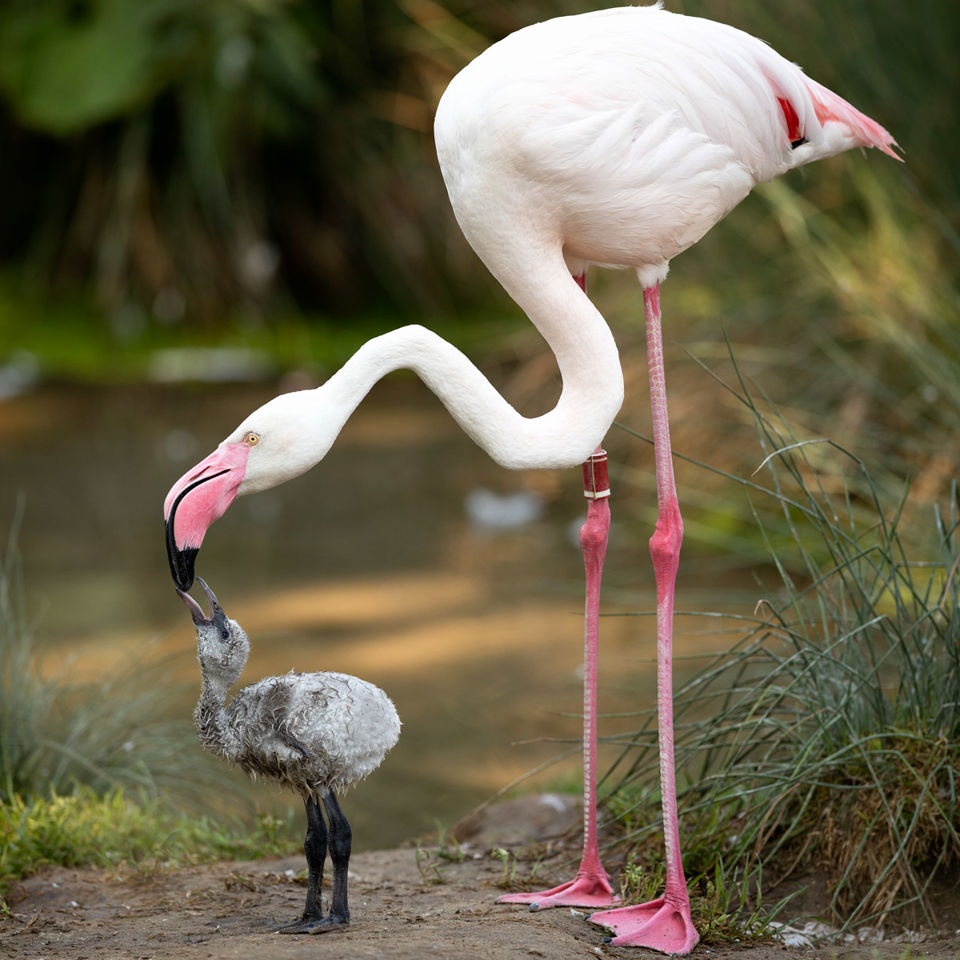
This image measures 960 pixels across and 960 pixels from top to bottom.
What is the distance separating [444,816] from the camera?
4.56 m

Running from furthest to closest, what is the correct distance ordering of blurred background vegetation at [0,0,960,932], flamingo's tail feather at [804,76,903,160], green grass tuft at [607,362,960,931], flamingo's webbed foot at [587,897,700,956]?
1. blurred background vegetation at [0,0,960,932]
2. flamingo's tail feather at [804,76,903,160]
3. green grass tuft at [607,362,960,931]
4. flamingo's webbed foot at [587,897,700,956]

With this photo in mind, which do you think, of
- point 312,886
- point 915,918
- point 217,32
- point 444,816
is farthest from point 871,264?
point 217,32

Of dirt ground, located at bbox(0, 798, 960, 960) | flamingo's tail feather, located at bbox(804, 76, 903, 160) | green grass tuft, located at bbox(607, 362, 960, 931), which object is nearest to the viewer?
dirt ground, located at bbox(0, 798, 960, 960)

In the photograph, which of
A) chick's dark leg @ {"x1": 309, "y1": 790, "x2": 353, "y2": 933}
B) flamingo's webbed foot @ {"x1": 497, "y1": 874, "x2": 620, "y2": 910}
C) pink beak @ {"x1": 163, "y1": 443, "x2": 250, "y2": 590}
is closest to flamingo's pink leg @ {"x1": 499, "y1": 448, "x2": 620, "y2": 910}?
flamingo's webbed foot @ {"x1": 497, "y1": 874, "x2": 620, "y2": 910}

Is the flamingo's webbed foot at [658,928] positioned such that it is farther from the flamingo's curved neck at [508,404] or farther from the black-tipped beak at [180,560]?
the black-tipped beak at [180,560]

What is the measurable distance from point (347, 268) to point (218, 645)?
30.9ft

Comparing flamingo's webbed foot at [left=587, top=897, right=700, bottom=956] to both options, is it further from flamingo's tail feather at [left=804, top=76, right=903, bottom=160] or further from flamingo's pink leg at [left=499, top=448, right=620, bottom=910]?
flamingo's tail feather at [left=804, top=76, right=903, bottom=160]

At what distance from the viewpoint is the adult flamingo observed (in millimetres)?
2965

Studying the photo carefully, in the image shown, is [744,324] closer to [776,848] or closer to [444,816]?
[444,816]

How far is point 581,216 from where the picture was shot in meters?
3.13

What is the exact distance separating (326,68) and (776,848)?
32.8ft

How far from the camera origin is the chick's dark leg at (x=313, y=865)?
2963 mm

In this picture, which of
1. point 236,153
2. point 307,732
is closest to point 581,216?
point 307,732

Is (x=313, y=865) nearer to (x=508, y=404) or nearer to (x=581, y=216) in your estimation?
(x=508, y=404)
